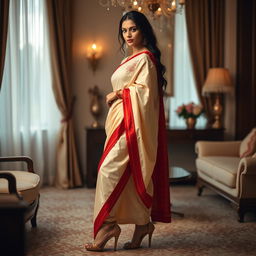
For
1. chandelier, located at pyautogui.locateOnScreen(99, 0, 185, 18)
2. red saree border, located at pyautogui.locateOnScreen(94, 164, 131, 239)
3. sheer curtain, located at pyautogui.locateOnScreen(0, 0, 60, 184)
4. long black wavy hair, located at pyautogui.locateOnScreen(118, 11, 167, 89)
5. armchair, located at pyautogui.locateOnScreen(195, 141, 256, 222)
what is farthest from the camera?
sheer curtain, located at pyautogui.locateOnScreen(0, 0, 60, 184)

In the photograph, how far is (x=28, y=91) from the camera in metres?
5.08

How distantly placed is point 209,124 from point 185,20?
54.3 inches

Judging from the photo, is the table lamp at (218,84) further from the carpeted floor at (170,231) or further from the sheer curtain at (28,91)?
the sheer curtain at (28,91)

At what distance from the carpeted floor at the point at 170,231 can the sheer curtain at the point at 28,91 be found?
810 mm

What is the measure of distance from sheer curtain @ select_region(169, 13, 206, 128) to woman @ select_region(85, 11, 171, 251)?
103 inches

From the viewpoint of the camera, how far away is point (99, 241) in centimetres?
294

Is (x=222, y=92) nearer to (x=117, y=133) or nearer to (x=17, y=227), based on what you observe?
(x=117, y=133)

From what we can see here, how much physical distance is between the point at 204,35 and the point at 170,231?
9.73 feet

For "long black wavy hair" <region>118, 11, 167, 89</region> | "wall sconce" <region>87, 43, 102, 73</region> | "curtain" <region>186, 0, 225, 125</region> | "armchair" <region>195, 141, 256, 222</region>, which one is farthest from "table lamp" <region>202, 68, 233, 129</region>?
"long black wavy hair" <region>118, 11, 167, 89</region>

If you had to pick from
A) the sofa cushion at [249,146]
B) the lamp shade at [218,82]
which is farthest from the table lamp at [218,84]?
the sofa cushion at [249,146]

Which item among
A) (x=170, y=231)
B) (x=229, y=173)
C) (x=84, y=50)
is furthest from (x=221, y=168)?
(x=84, y=50)

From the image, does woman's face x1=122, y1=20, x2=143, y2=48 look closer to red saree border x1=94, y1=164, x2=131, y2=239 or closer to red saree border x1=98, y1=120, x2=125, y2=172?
red saree border x1=98, y1=120, x2=125, y2=172

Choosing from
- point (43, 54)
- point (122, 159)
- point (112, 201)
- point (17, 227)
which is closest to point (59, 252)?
point (112, 201)

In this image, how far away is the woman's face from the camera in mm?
2996
